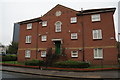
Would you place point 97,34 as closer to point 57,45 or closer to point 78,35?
point 78,35

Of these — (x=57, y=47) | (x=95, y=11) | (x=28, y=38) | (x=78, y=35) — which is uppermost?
(x=95, y=11)

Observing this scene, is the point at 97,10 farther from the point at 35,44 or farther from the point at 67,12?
the point at 35,44

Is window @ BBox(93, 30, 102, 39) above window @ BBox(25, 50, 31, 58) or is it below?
above

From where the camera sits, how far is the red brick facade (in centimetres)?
1877

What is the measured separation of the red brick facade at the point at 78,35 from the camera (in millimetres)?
18766

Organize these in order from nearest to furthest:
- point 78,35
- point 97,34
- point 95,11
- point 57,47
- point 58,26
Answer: point 97,34 < point 95,11 < point 78,35 < point 57,47 < point 58,26

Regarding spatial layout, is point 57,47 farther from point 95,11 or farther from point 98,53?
point 95,11

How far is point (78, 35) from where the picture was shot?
68.9 feet

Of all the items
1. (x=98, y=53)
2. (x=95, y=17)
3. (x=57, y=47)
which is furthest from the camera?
(x=57, y=47)

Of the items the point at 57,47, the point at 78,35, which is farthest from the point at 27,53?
the point at 78,35

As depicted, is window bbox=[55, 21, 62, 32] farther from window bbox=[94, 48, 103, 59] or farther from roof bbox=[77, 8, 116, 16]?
window bbox=[94, 48, 103, 59]

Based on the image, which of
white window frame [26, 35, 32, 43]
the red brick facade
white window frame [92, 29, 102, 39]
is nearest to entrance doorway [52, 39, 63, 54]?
the red brick facade

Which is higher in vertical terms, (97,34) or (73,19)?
(73,19)

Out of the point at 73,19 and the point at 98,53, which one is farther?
the point at 73,19
